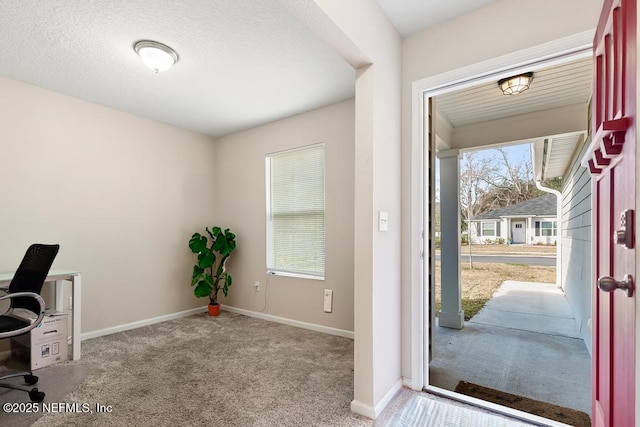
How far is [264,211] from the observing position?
3.98 meters

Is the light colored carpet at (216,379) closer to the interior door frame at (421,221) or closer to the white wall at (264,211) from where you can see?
the white wall at (264,211)

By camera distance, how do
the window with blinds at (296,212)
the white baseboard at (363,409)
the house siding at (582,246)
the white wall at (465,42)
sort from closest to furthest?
the white wall at (465,42)
the white baseboard at (363,409)
the house siding at (582,246)
the window with blinds at (296,212)

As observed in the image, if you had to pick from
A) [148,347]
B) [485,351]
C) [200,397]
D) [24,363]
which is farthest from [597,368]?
[24,363]

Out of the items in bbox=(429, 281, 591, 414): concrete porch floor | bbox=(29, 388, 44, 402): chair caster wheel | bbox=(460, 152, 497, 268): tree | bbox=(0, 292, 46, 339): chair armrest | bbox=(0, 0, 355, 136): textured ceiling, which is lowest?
bbox=(429, 281, 591, 414): concrete porch floor

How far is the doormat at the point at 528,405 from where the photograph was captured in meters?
1.85

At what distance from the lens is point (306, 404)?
6.44 feet

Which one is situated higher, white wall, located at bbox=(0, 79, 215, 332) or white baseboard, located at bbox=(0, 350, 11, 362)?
white wall, located at bbox=(0, 79, 215, 332)

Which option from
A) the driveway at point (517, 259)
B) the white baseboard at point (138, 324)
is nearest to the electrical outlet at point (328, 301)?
the white baseboard at point (138, 324)

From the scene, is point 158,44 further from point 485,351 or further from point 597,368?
point 485,351

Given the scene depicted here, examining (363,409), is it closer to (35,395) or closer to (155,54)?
(35,395)

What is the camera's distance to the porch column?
12.1 ft

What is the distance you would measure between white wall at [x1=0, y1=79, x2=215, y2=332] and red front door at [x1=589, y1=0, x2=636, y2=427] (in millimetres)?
3994

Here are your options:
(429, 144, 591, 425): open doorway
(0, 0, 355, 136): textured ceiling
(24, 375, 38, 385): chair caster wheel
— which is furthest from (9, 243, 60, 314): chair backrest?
(429, 144, 591, 425): open doorway

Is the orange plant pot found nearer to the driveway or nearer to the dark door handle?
the dark door handle
